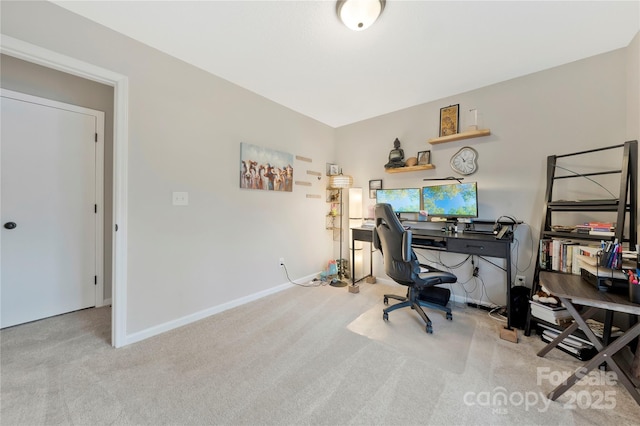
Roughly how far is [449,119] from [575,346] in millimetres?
2366

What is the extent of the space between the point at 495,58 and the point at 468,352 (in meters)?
2.52

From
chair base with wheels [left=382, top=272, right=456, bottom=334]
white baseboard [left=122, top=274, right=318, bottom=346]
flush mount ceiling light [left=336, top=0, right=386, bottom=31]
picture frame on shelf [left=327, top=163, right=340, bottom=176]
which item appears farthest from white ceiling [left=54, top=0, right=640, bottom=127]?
white baseboard [left=122, top=274, right=318, bottom=346]

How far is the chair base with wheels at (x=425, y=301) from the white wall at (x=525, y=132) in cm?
38

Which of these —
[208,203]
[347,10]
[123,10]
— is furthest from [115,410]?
[347,10]

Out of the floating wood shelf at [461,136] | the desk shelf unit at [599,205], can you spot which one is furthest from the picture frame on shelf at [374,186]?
the desk shelf unit at [599,205]

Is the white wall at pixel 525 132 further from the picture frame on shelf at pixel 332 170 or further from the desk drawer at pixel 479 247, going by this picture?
the picture frame on shelf at pixel 332 170

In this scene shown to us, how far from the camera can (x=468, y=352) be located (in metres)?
1.74

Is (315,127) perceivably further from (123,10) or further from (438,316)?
(438,316)

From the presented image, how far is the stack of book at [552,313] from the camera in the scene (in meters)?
1.79

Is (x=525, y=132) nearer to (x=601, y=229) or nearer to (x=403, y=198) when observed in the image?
(x=601, y=229)

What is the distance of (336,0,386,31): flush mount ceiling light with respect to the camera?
145 cm

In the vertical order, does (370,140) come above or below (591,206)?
above

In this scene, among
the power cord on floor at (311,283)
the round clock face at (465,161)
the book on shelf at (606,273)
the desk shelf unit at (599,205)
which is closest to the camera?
the book on shelf at (606,273)

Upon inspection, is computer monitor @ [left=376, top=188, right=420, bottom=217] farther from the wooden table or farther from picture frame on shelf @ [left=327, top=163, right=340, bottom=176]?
the wooden table
